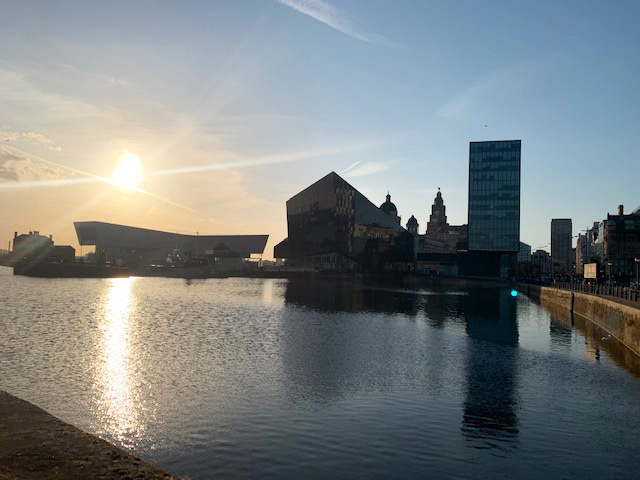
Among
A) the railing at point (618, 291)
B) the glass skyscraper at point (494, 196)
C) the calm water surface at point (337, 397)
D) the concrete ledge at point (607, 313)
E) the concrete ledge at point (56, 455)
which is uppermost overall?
the glass skyscraper at point (494, 196)

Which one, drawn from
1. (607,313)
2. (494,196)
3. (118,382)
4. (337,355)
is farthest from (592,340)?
(494,196)

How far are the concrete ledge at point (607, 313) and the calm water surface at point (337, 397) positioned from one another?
1.22 metres

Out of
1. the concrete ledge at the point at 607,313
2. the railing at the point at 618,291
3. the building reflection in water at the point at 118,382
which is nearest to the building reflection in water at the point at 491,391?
the concrete ledge at the point at 607,313

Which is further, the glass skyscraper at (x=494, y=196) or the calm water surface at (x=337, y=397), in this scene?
the glass skyscraper at (x=494, y=196)

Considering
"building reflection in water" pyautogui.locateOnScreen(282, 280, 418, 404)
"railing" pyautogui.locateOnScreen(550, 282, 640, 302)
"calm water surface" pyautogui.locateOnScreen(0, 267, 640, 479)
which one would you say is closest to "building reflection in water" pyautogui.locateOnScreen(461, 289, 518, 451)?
"calm water surface" pyautogui.locateOnScreen(0, 267, 640, 479)

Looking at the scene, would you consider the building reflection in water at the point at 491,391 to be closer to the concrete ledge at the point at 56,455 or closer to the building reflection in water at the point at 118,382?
the concrete ledge at the point at 56,455

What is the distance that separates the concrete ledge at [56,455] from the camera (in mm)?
10117

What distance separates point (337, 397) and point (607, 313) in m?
32.3

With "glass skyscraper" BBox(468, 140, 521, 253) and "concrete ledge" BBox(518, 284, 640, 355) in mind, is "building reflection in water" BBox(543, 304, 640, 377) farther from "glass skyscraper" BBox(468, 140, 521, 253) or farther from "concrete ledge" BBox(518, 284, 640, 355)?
"glass skyscraper" BBox(468, 140, 521, 253)

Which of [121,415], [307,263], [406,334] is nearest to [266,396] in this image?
[121,415]

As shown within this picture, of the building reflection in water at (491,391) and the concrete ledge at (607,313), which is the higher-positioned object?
the concrete ledge at (607,313)

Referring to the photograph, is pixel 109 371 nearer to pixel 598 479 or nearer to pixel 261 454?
pixel 261 454

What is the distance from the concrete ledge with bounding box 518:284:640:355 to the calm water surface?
1.22m

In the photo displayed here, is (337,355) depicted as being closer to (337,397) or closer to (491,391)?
(337,397)
